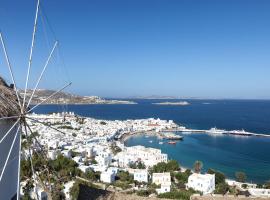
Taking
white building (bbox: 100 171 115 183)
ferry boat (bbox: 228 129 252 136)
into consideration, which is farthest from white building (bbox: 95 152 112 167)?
ferry boat (bbox: 228 129 252 136)

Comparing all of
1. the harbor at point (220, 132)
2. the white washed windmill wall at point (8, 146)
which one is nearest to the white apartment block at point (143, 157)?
the harbor at point (220, 132)

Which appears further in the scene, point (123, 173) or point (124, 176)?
point (123, 173)

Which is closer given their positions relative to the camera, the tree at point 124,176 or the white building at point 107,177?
the white building at point 107,177

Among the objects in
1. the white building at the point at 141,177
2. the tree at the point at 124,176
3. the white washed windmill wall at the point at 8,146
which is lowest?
the tree at the point at 124,176

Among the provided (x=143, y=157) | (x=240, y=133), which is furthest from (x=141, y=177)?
(x=240, y=133)

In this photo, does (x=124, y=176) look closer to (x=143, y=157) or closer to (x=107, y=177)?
(x=107, y=177)

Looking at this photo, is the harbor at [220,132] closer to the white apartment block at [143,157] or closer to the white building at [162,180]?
the white apartment block at [143,157]
